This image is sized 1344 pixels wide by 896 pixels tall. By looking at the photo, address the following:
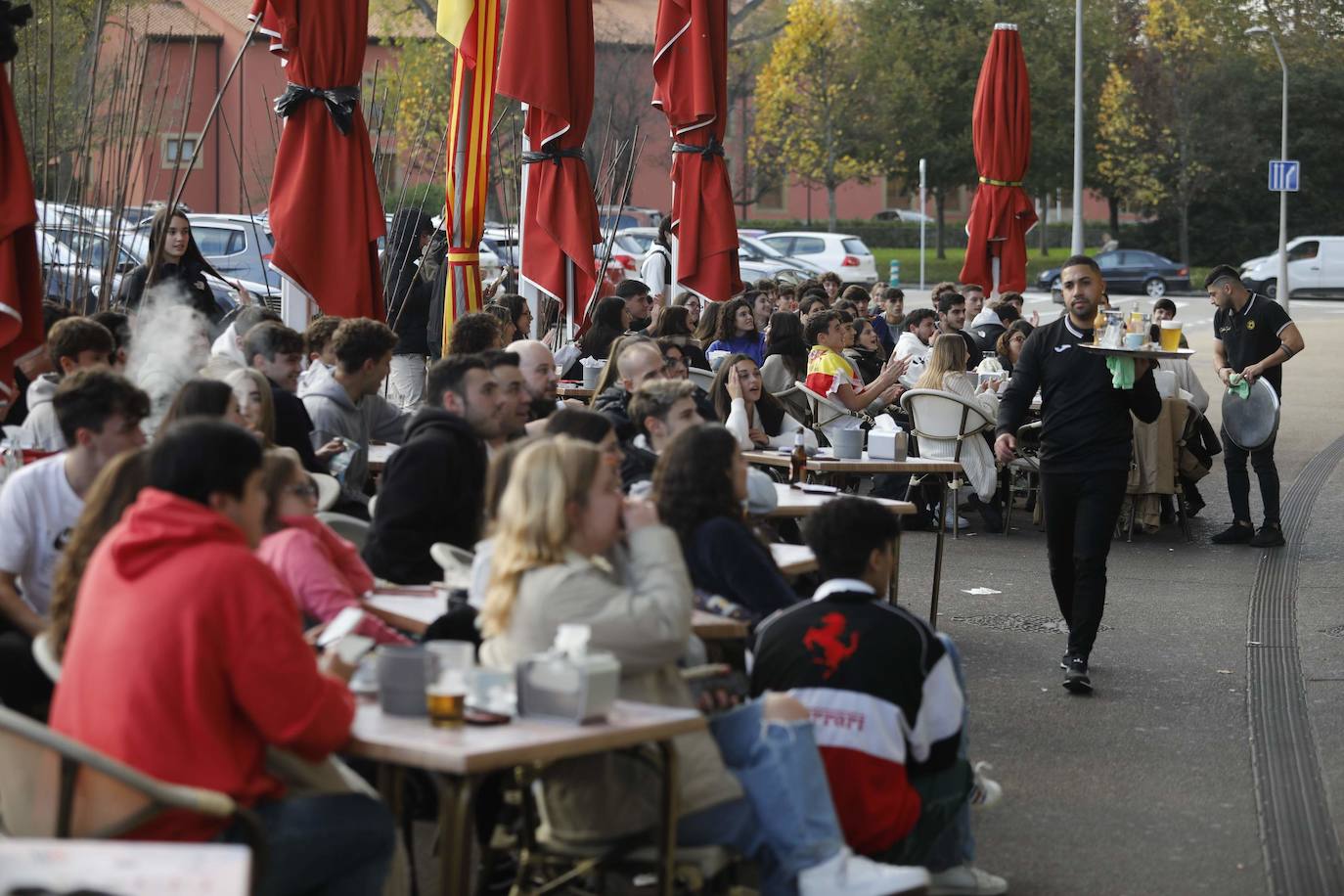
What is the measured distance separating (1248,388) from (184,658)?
1031cm

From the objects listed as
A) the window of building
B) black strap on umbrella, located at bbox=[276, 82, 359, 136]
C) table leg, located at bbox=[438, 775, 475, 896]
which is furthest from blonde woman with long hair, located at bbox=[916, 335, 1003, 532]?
table leg, located at bbox=[438, 775, 475, 896]

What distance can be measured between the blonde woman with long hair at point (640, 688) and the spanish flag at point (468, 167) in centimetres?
596

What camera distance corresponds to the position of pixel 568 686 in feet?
13.7

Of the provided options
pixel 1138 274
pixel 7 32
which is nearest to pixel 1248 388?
pixel 7 32

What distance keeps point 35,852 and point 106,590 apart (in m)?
0.93

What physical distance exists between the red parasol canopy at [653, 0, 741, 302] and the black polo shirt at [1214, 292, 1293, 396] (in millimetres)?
3624

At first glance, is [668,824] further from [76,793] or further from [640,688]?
A: [76,793]

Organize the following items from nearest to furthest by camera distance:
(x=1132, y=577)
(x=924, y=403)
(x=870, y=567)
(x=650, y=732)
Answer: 1. (x=650, y=732)
2. (x=870, y=567)
3. (x=1132, y=577)
4. (x=924, y=403)

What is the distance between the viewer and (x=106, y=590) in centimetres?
374

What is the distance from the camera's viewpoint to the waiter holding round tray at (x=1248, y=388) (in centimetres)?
1240

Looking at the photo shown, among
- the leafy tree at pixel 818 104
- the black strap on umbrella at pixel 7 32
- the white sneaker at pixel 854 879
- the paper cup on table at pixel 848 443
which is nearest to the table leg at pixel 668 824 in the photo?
the white sneaker at pixel 854 879

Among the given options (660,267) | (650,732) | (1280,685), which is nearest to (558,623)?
(650,732)

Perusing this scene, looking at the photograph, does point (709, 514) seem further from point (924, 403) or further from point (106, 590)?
point (924, 403)

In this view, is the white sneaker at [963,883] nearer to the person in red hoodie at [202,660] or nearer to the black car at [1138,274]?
the person in red hoodie at [202,660]
